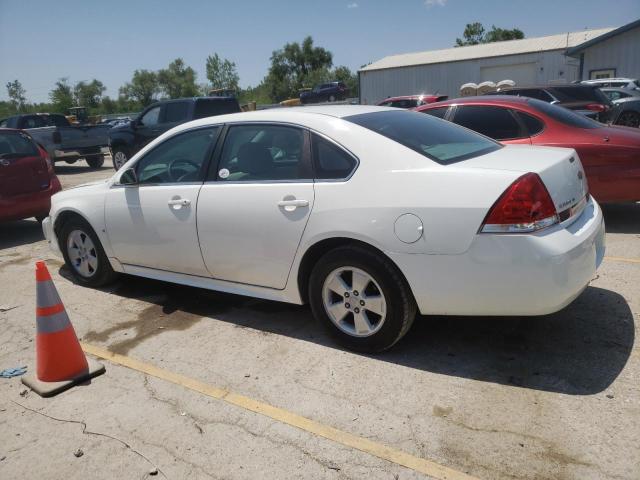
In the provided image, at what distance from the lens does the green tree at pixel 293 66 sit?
79.7 m

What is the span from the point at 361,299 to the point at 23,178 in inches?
247

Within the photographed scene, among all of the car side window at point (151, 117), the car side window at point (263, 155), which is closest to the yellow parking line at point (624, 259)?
the car side window at point (263, 155)

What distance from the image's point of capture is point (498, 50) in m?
38.2

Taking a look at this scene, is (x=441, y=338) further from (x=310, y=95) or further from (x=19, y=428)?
(x=310, y=95)

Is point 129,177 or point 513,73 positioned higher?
point 129,177

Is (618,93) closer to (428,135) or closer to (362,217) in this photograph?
(428,135)

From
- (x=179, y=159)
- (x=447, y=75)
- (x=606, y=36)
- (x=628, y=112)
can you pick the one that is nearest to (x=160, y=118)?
(x=179, y=159)

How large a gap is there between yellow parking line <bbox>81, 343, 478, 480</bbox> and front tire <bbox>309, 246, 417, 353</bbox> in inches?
28.6

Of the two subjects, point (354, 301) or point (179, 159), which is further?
point (179, 159)

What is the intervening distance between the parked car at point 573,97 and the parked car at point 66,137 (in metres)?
12.1

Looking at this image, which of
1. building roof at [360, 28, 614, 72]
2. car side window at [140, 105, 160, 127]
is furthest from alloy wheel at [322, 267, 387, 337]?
building roof at [360, 28, 614, 72]

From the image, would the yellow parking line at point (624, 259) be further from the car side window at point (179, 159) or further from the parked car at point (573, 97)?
the parked car at point (573, 97)

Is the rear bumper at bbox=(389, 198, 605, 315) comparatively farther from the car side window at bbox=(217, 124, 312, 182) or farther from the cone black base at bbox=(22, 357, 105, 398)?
the cone black base at bbox=(22, 357, 105, 398)

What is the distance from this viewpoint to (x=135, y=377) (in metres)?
3.39
